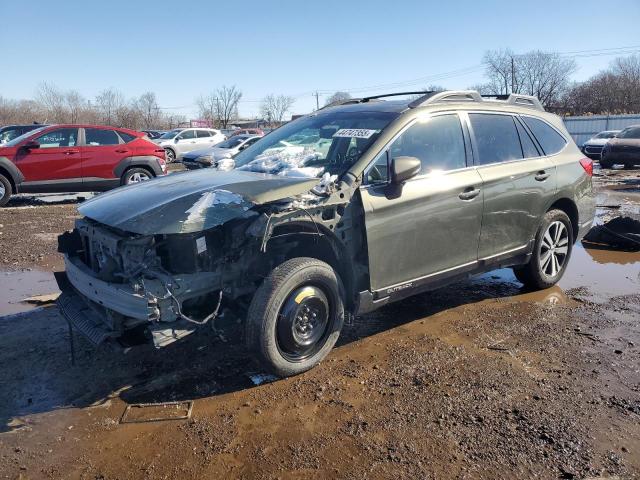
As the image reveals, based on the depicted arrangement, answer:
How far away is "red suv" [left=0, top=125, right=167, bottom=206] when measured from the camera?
11.1 meters

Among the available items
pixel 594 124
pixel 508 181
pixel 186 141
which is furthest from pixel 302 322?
pixel 594 124

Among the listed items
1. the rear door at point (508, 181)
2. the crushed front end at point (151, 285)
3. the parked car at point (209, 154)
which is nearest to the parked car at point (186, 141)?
the parked car at point (209, 154)

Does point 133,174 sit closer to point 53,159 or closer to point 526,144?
point 53,159

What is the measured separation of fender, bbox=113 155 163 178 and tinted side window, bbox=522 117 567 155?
938cm

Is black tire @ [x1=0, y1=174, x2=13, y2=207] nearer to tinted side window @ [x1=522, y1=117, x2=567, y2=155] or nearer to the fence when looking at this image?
tinted side window @ [x1=522, y1=117, x2=567, y2=155]

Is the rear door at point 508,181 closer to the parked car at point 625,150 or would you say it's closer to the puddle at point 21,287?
the puddle at point 21,287

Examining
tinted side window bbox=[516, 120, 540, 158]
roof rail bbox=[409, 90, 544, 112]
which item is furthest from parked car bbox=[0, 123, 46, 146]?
tinted side window bbox=[516, 120, 540, 158]

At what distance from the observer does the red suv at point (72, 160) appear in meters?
11.1

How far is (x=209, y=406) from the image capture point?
10.6ft

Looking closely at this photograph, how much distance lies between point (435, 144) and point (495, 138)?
0.89 meters

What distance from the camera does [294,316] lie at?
342cm

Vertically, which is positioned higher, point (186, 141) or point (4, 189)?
point (186, 141)

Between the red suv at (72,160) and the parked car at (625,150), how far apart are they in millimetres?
15970

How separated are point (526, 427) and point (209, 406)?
1938mm
